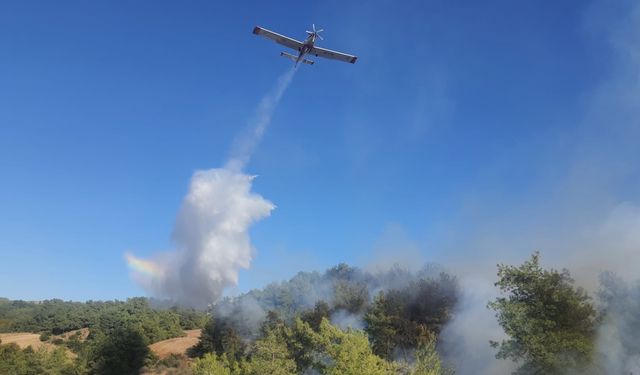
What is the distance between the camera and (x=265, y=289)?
141 meters

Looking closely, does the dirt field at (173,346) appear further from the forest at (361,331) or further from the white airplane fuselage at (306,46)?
the white airplane fuselage at (306,46)

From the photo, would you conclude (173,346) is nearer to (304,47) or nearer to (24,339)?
(24,339)

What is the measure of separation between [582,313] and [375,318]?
2757 cm

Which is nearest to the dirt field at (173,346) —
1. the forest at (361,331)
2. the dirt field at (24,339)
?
the forest at (361,331)

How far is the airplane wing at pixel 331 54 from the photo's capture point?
4328 centimetres

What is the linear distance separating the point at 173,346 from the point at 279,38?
80.4 m

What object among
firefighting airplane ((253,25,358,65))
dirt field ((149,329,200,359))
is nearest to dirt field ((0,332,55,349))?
dirt field ((149,329,200,359))

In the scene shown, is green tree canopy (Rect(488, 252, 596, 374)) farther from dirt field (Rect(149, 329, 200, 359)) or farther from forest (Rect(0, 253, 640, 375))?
dirt field (Rect(149, 329, 200, 359))

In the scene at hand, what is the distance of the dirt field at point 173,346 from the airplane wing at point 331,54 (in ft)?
236

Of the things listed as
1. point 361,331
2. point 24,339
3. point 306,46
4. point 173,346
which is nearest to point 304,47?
point 306,46

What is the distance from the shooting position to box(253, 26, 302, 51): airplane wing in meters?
41.2

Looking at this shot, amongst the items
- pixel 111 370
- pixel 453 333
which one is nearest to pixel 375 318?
pixel 453 333

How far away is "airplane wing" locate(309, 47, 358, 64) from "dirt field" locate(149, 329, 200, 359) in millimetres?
72060

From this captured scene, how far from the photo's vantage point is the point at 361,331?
142 ft
